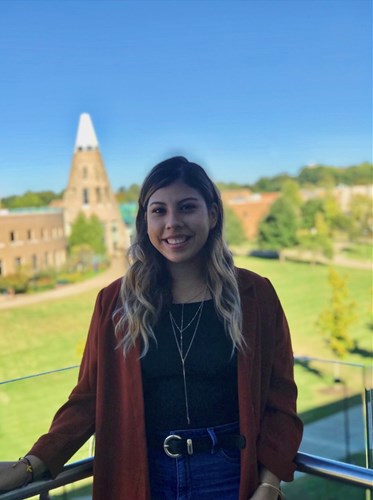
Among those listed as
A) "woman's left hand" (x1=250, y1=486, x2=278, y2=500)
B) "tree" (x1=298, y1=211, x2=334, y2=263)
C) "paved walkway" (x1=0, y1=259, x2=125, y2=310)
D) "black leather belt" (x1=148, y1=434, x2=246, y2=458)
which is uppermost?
"black leather belt" (x1=148, y1=434, x2=246, y2=458)

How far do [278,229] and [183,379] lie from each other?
2318cm

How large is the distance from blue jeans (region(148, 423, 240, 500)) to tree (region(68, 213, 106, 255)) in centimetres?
2023

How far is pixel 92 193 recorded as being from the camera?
21.9m

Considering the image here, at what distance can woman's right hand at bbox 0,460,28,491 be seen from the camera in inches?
33.3

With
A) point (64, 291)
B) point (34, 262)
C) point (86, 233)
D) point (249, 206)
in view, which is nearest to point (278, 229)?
point (249, 206)

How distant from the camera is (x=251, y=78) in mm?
29406

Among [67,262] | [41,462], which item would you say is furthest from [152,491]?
[67,262]

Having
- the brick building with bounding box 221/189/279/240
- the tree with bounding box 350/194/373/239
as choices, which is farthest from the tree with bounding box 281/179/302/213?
the tree with bounding box 350/194/373/239

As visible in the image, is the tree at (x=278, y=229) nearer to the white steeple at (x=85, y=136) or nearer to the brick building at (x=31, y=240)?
the white steeple at (x=85, y=136)

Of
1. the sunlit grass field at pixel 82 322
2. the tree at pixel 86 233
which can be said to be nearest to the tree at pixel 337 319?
the sunlit grass field at pixel 82 322

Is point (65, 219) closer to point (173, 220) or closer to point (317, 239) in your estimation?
point (317, 239)

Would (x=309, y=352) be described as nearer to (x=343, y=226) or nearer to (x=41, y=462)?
(x=343, y=226)

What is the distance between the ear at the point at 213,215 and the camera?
981mm

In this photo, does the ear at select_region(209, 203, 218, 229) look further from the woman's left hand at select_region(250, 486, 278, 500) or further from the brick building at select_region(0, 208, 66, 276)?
the brick building at select_region(0, 208, 66, 276)
